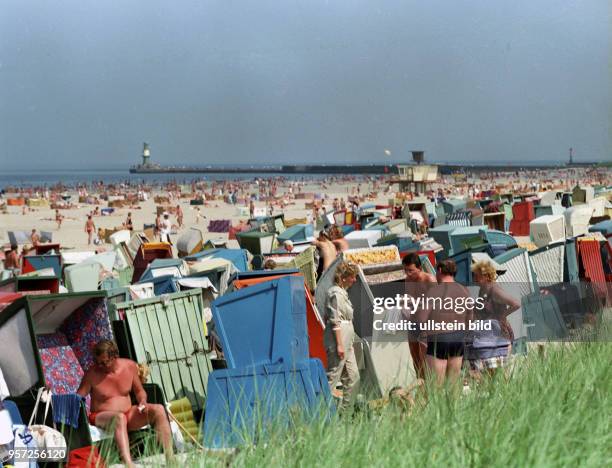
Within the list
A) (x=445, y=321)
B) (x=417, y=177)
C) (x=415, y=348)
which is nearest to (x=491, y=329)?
(x=445, y=321)

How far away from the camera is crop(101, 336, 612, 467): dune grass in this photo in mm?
4336

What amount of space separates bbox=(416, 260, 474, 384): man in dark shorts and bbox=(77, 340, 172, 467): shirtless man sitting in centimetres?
191

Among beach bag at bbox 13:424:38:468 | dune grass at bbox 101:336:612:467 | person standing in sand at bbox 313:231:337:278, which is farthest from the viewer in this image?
person standing in sand at bbox 313:231:337:278

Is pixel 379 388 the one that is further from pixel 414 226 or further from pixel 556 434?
pixel 414 226

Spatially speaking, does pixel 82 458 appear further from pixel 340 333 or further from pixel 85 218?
pixel 85 218

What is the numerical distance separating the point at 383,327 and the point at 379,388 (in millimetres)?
593

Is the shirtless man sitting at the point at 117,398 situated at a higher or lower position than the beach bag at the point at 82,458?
higher

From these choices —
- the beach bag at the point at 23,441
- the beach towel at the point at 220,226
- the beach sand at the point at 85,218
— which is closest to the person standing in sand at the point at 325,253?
the beach bag at the point at 23,441

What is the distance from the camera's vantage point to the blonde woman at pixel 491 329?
7.01 metres

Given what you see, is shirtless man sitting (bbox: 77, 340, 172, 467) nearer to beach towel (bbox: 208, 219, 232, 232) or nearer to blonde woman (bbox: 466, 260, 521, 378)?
blonde woman (bbox: 466, 260, 521, 378)

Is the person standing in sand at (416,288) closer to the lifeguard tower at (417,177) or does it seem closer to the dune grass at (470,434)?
the dune grass at (470,434)

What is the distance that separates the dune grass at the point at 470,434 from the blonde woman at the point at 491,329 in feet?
4.18

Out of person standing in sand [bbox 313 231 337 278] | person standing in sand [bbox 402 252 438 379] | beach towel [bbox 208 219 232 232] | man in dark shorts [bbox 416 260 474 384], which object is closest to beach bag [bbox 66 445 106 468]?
man in dark shorts [bbox 416 260 474 384]

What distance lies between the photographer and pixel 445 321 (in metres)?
7.07
